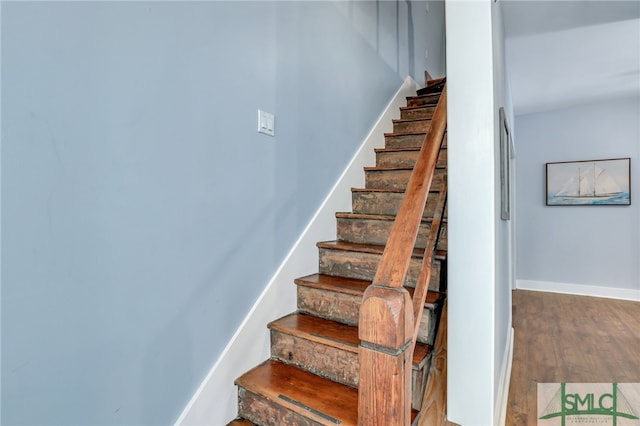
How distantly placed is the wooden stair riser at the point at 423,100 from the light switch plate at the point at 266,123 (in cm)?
193

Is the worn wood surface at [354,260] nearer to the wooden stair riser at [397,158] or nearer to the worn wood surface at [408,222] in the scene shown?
the worn wood surface at [408,222]

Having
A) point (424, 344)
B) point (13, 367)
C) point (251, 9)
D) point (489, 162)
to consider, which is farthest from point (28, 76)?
point (424, 344)

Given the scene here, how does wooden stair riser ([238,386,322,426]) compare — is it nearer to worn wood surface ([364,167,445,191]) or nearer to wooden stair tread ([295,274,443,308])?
wooden stair tread ([295,274,443,308])

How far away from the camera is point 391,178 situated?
2.31m

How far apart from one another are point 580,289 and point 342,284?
4572mm

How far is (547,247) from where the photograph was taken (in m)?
4.85

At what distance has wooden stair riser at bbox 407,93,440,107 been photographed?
3.07 metres

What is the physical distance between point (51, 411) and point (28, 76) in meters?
0.88

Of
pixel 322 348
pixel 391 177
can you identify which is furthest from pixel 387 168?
pixel 322 348

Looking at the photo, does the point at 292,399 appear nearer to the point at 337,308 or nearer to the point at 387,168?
the point at 337,308

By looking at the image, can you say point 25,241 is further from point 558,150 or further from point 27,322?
point 558,150

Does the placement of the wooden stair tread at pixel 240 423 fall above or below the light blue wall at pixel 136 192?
below

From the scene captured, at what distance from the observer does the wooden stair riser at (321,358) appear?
4.38 feet

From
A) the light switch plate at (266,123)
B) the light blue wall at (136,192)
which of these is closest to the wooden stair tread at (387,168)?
the light blue wall at (136,192)
